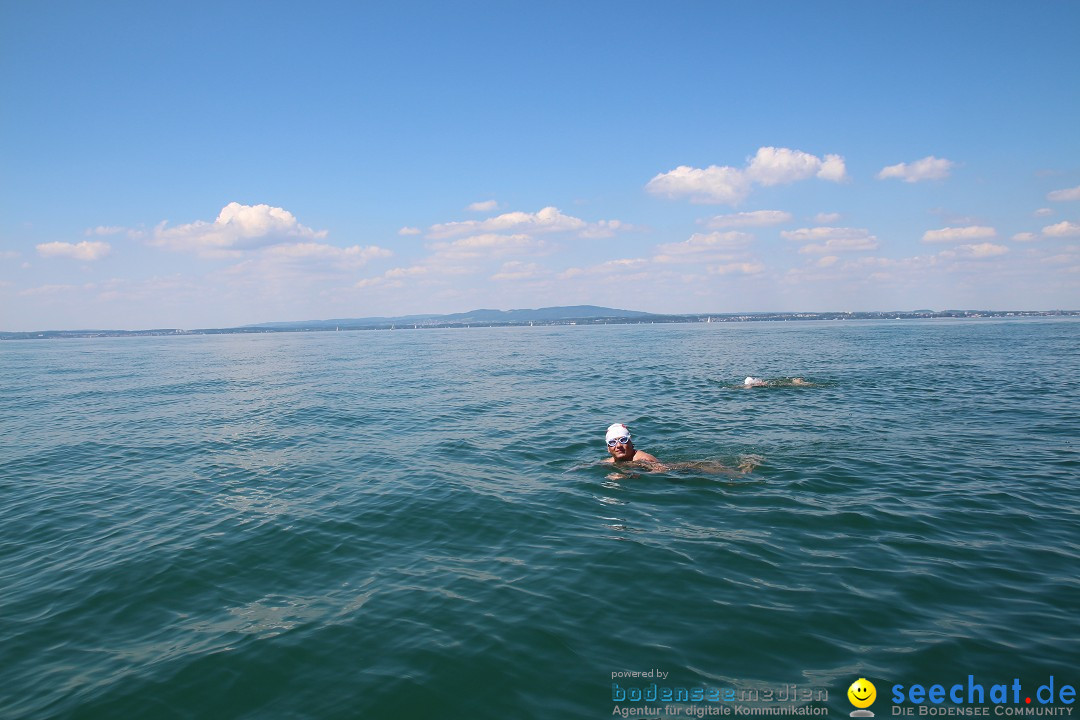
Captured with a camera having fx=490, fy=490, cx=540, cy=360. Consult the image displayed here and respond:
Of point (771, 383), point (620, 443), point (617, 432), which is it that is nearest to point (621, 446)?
point (620, 443)

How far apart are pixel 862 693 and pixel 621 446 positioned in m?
9.75

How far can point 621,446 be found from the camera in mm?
15953

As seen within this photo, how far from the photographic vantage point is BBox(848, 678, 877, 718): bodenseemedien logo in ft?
20.5

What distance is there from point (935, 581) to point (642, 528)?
18.6 ft

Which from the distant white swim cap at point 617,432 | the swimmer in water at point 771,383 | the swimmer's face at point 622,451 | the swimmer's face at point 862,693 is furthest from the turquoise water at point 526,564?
the swimmer in water at point 771,383

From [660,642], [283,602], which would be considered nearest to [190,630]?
[283,602]

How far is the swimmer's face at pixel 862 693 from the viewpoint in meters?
6.36

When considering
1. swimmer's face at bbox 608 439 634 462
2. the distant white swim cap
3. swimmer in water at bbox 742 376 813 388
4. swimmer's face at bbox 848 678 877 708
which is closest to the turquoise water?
swimmer's face at bbox 848 678 877 708

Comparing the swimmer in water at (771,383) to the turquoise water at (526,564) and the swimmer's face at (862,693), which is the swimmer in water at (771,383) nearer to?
the turquoise water at (526,564)

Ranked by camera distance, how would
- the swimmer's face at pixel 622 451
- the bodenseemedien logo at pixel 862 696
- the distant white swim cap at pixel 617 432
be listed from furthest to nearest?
the swimmer's face at pixel 622 451 → the distant white swim cap at pixel 617 432 → the bodenseemedien logo at pixel 862 696

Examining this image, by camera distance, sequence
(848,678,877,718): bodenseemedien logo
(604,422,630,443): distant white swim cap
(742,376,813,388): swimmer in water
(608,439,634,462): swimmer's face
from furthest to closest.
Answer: (742,376,813,388): swimmer in water → (608,439,634,462): swimmer's face → (604,422,630,443): distant white swim cap → (848,678,877,718): bodenseemedien logo

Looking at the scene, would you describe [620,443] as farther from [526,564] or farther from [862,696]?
[862,696]

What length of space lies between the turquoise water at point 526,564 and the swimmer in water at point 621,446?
754mm

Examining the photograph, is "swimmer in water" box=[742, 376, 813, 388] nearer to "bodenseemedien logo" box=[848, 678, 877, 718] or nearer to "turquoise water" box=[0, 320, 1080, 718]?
"turquoise water" box=[0, 320, 1080, 718]
